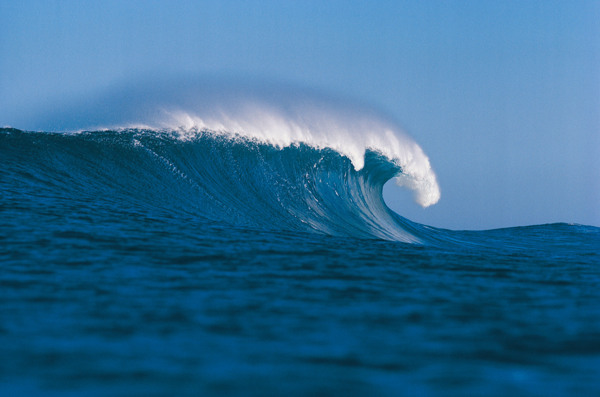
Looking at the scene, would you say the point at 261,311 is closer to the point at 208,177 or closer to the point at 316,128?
the point at 208,177

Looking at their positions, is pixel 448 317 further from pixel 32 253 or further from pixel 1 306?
pixel 32 253

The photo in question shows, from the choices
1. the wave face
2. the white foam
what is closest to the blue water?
the wave face

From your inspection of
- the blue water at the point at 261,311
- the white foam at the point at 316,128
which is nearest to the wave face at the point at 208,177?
the white foam at the point at 316,128

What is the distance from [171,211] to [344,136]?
6441 mm

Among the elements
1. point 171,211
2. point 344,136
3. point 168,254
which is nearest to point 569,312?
point 168,254

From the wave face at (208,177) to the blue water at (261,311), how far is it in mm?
830

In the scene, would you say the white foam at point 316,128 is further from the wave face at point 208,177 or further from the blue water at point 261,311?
the blue water at point 261,311

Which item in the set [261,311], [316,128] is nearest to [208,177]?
[316,128]

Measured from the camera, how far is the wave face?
307 inches

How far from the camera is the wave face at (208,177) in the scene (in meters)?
7.80

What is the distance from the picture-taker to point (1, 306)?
8.71ft

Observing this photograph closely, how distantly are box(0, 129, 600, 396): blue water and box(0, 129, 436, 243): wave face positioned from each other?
83 centimetres

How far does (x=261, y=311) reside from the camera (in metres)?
2.76

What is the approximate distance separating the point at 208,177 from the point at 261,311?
22.6ft
